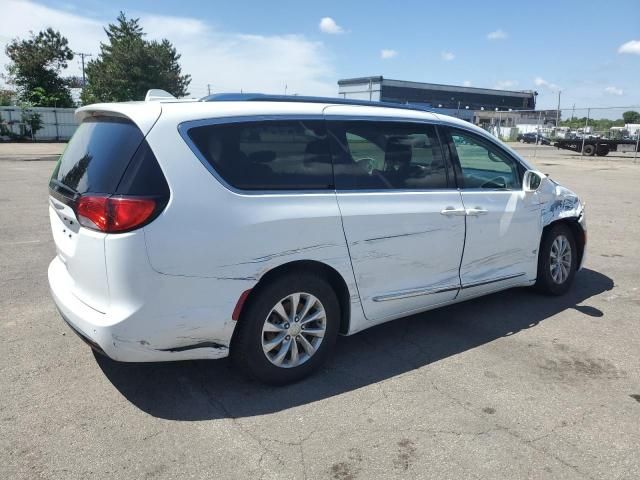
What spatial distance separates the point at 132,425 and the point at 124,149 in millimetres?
1571

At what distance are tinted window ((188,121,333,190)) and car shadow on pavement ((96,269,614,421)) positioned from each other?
1.32 m

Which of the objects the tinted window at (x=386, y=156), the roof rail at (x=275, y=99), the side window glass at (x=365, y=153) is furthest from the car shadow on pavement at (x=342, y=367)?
the roof rail at (x=275, y=99)

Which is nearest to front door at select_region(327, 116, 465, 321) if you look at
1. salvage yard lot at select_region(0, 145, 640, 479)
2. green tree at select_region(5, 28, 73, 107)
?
salvage yard lot at select_region(0, 145, 640, 479)

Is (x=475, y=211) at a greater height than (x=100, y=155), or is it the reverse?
(x=100, y=155)

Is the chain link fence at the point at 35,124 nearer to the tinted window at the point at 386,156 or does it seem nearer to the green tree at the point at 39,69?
the green tree at the point at 39,69

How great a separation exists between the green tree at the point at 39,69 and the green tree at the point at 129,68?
2.93 m

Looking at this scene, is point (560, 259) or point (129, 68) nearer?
point (560, 259)

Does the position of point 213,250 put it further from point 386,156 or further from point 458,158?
point 458,158

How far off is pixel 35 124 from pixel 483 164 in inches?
1587

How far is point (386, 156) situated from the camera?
3.91 m

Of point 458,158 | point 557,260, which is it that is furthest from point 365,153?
point 557,260

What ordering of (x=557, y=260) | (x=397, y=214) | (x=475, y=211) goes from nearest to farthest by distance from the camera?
1. (x=397, y=214)
2. (x=475, y=211)
3. (x=557, y=260)

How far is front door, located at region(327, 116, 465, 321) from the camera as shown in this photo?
3604 millimetres

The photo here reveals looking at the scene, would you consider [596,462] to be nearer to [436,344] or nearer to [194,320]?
[436,344]
